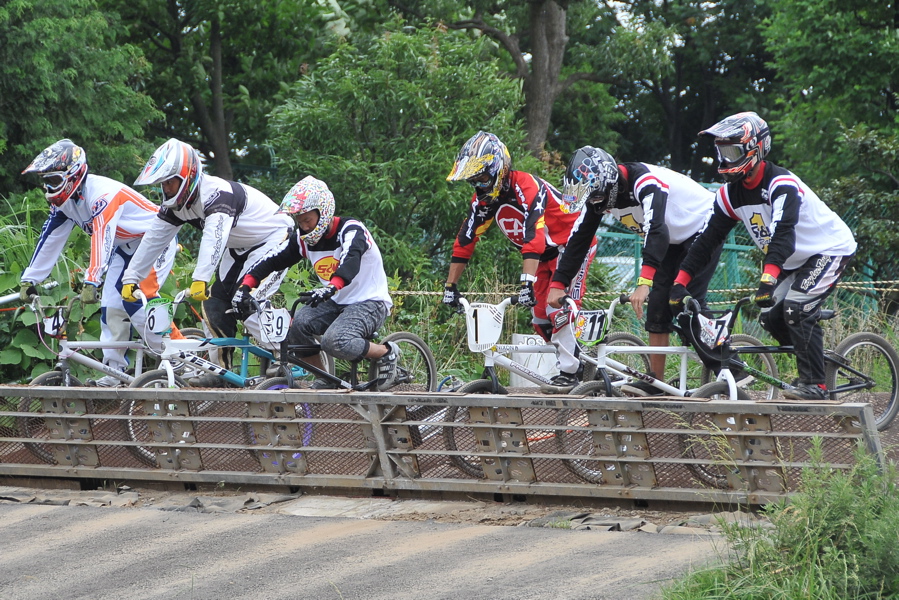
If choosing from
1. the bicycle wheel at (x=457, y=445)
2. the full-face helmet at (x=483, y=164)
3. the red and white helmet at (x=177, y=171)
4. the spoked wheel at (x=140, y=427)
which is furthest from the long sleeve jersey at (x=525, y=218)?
the spoked wheel at (x=140, y=427)

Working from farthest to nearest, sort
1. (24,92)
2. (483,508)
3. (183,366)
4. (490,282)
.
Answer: (24,92), (490,282), (183,366), (483,508)

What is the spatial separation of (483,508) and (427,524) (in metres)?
0.50

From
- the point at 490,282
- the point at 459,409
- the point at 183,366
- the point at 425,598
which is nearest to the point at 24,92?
the point at 490,282

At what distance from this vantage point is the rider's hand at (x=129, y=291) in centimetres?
796

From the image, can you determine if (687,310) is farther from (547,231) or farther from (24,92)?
(24,92)

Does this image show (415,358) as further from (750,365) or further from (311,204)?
(750,365)

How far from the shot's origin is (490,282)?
12508 mm

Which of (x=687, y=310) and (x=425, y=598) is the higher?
(x=687, y=310)

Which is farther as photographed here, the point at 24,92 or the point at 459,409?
the point at 24,92

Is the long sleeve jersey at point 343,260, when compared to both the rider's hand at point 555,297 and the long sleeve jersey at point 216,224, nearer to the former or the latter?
the long sleeve jersey at point 216,224

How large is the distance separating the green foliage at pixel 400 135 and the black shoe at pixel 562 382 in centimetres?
565

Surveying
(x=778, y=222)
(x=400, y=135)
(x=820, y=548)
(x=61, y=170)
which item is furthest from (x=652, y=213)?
(x=400, y=135)

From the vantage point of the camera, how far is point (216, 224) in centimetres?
780

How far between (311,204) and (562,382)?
7.23ft
